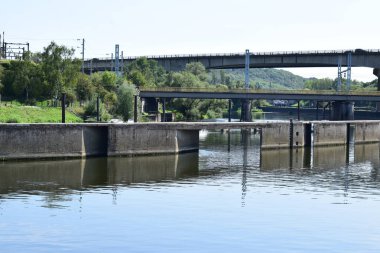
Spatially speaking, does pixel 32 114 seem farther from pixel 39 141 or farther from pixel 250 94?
pixel 250 94

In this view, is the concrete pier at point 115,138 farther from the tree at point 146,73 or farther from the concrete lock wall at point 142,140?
the tree at point 146,73

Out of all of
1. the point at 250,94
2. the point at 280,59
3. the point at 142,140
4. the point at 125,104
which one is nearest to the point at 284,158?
the point at 142,140

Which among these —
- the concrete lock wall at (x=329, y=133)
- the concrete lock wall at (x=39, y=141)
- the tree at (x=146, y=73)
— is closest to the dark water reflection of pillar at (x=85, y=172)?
the concrete lock wall at (x=39, y=141)

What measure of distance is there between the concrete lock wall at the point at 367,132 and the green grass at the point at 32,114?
44.1 metres

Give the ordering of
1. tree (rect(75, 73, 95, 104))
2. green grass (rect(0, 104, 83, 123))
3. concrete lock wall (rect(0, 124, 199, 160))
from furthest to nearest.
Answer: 1. tree (rect(75, 73, 95, 104))
2. green grass (rect(0, 104, 83, 123))
3. concrete lock wall (rect(0, 124, 199, 160))

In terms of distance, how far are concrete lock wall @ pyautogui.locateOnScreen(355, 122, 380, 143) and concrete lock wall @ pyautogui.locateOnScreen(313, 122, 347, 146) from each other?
13.9 ft

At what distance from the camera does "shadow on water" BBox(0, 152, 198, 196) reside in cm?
5288

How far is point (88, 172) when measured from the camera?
199ft

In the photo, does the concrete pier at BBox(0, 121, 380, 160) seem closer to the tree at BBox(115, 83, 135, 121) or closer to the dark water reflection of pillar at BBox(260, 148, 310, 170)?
the dark water reflection of pillar at BBox(260, 148, 310, 170)

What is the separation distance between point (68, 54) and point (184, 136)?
45319 millimetres

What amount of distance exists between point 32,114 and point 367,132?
52772mm

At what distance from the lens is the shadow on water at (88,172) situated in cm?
5288

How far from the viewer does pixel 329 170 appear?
67.7 meters

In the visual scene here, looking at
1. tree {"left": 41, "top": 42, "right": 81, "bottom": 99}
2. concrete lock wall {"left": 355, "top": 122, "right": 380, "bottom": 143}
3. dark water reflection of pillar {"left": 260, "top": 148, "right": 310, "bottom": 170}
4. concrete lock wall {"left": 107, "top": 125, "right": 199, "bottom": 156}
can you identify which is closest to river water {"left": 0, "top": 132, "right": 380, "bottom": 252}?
dark water reflection of pillar {"left": 260, "top": 148, "right": 310, "bottom": 170}
